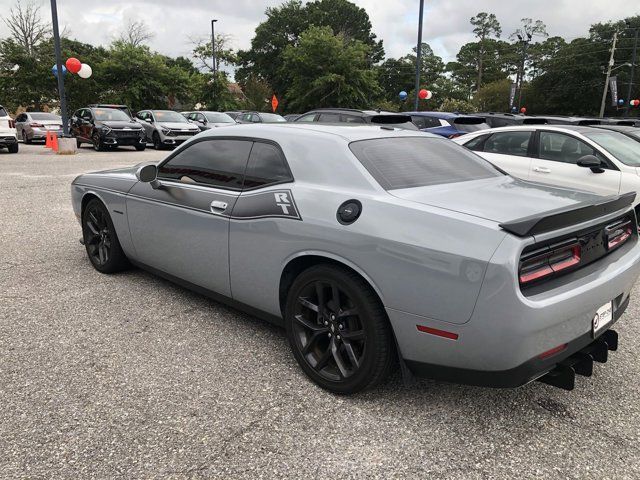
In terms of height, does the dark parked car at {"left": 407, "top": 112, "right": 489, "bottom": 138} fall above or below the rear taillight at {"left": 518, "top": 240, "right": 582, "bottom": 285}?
above

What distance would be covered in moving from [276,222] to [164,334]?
125 cm

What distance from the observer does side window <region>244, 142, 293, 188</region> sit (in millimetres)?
3156

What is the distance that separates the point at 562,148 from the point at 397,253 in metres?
5.49

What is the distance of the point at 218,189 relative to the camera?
349 centimetres

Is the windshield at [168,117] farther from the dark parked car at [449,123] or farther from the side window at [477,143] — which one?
the side window at [477,143]

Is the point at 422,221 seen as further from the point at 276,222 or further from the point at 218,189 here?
the point at 218,189

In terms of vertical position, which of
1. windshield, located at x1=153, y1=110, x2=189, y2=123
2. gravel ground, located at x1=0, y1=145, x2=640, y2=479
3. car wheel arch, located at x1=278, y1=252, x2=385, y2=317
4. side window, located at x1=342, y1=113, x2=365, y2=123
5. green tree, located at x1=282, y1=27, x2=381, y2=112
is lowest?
gravel ground, located at x1=0, y1=145, x2=640, y2=479

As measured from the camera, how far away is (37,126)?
21359 mm

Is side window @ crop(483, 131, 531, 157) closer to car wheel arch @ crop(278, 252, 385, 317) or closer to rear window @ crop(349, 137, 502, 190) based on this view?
rear window @ crop(349, 137, 502, 190)

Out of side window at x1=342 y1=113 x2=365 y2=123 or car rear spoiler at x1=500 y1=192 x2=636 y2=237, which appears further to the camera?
side window at x1=342 y1=113 x2=365 y2=123

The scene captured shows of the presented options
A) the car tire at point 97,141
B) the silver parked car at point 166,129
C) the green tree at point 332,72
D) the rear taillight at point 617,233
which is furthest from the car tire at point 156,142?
the rear taillight at point 617,233

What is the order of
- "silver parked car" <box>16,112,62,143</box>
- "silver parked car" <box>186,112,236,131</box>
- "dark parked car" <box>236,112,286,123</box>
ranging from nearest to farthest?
"dark parked car" <box>236,112,286,123</box>
"silver parked car" <box>186,112,236,131</box>
"silver parked car" <box>16,112,62,143</box>

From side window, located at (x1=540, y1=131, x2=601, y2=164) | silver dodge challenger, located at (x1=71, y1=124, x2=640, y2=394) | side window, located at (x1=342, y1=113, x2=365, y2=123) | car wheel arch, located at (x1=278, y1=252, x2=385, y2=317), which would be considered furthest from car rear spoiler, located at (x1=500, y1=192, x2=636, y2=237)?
side window, located at (x1=342, y1=113, x2=365, y2=123)

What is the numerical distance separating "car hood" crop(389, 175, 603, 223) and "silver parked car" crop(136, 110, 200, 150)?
1723 centimetres
